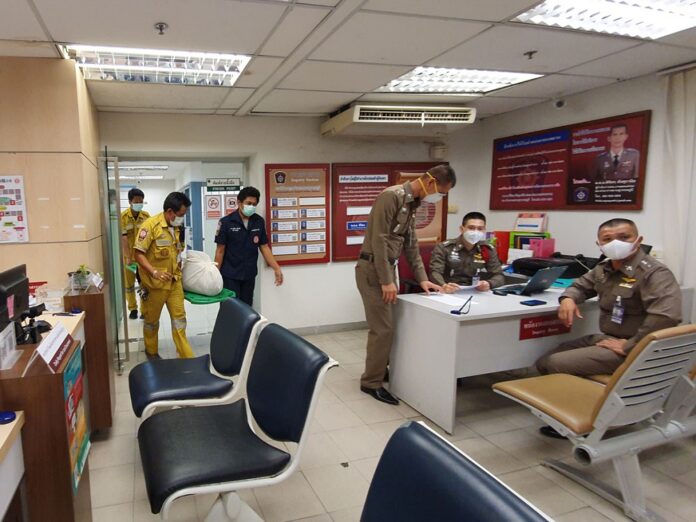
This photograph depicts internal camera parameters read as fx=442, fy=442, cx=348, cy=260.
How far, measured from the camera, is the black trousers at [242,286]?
13.7 feet

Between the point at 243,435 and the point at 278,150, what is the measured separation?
3.36 meters

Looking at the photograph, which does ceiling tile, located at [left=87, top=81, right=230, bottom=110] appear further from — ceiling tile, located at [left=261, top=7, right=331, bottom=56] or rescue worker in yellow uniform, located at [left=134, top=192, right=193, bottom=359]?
ceiling tile, located at [left=261, top=7, right=331, bottom=56]

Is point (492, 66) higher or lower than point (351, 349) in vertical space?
higher

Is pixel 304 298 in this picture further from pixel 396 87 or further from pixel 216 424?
pixel 216 424

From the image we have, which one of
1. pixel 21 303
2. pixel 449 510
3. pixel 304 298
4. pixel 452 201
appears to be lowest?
pixel 304 298

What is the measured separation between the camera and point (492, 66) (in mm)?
3057

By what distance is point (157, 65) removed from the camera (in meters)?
2.95

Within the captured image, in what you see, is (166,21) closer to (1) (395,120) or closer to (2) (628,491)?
(1) (395,120)

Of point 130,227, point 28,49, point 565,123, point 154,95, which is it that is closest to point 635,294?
point 565,123

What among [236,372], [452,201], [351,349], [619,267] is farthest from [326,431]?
[452,201]

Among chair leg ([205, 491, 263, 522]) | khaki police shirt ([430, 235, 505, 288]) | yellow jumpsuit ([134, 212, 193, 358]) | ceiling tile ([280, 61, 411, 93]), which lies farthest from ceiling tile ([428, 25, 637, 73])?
chair leg ([205, 491, 263, 522])

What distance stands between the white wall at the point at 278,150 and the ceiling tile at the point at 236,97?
16.5 inches

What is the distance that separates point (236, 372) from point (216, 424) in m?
0.34

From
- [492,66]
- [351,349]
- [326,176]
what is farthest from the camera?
[326,176]
